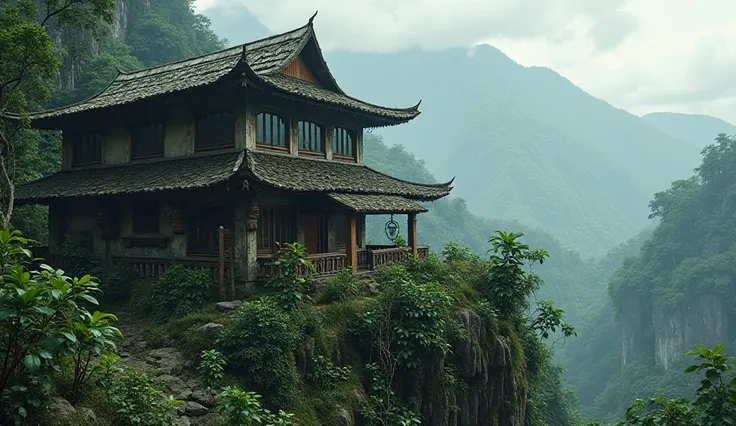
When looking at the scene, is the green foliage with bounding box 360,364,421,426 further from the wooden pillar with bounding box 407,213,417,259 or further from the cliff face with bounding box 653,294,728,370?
the cliff face with bounding box 653,294,728,370

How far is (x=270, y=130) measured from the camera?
61.6ft

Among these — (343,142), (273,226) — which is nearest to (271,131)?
(273,226)

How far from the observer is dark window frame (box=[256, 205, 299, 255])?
57.7ft

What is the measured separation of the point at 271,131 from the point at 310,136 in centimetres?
214

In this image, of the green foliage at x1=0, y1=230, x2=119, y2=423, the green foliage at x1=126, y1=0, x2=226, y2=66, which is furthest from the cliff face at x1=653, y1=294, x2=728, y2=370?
the green foliage at x1=0, y1=230, x2=119, y2=423

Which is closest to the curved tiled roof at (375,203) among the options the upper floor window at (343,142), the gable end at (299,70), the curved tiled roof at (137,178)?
the upper floor window at (343,142)

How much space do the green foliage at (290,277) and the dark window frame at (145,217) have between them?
5.57 metres

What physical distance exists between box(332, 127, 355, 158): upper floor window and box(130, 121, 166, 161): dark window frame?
638 cm

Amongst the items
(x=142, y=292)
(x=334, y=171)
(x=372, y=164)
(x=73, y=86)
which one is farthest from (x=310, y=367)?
(x=372, y=164)

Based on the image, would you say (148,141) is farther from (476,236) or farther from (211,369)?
(476,236)

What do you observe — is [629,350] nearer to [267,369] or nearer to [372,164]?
[372,164]

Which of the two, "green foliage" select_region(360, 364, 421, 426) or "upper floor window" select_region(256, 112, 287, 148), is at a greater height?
"upper floor window" select_region(256, 112, 287, 148)

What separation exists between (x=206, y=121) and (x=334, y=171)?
4.85m

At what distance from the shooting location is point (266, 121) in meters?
18.6
